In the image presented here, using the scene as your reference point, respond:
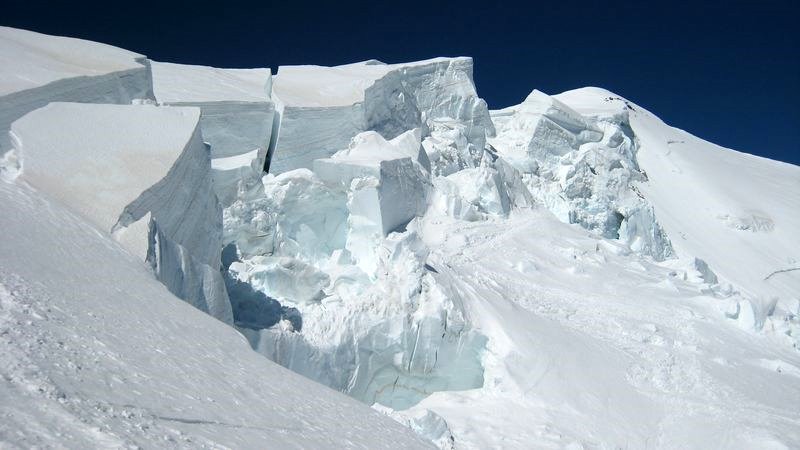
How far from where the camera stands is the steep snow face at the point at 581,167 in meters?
18.2

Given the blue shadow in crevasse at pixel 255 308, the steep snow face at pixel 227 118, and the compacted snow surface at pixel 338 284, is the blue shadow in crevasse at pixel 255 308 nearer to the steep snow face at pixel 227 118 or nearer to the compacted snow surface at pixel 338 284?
the compacted snow surface at pixel 338 284

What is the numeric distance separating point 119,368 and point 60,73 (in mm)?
6622

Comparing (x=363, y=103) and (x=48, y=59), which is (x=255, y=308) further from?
(x=363, y=103)

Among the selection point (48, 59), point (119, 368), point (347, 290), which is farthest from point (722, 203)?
point (119, 368)

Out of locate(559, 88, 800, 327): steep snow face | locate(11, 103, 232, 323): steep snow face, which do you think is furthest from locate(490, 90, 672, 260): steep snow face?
locate(11, 103, 232, 323): steep snow face

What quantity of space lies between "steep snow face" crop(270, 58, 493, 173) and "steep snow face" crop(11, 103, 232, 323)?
4916 mm

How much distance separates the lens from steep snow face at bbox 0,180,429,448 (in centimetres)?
258

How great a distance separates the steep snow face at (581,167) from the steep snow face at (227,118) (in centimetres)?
895

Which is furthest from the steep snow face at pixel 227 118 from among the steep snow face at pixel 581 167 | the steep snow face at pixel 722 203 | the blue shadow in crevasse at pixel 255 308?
the steep snow face at pixel 722 203

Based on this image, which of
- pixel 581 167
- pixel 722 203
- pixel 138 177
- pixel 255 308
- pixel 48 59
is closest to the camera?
pixel 138 177

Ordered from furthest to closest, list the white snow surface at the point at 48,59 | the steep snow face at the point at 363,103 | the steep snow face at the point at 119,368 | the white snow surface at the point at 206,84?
the steep snow face at the point at 363,103, the white snow surface at the point at 206,84, the white snow surface at the point at 48,59, the steep snow face at the point at 119,368

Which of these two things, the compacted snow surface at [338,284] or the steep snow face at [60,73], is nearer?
the compacted snow surface at [338,284]

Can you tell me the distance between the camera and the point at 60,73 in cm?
841

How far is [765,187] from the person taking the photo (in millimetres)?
24750
